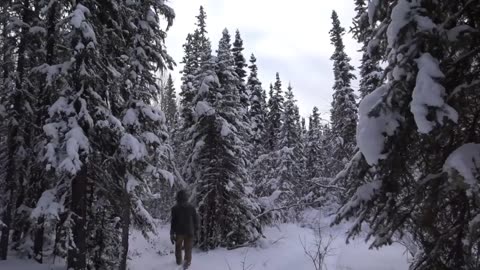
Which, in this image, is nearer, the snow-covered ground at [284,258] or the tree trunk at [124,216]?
the snow-covered ground at [284,258]

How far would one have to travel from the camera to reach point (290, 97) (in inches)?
1574

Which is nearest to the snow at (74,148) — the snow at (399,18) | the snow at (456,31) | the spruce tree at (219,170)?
the snow at (399,18)

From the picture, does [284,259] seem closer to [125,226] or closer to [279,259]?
[279,259]

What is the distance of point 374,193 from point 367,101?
1.06 meters

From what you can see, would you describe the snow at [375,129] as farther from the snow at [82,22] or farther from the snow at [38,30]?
the snow at [38,30]

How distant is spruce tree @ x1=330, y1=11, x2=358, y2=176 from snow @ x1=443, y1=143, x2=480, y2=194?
26.8m

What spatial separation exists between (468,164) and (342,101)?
29.9 m

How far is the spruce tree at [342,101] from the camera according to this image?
1252 inches

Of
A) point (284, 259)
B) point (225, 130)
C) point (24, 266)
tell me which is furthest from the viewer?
point (225, 130)

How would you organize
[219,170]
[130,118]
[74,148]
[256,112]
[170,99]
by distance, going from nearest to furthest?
[74,148], [130,118], [219,170], [256,112], [170,99]

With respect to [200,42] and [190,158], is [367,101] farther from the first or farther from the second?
[200,42]

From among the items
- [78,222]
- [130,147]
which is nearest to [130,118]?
[130,147]

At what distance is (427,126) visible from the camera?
12.8 feet

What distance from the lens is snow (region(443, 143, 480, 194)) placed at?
3.76 m
